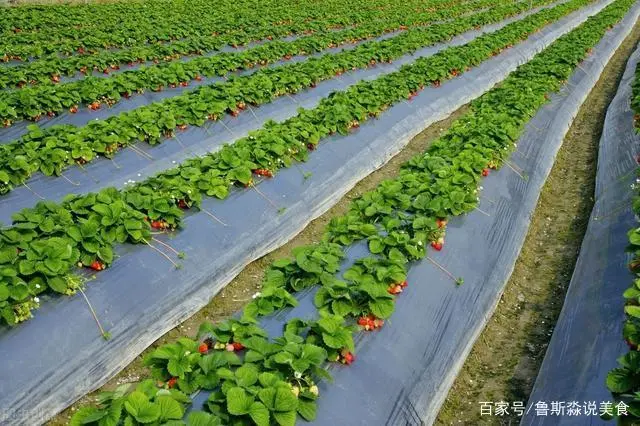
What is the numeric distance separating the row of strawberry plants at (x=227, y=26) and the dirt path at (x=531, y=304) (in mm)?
11022

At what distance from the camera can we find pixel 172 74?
11.3m

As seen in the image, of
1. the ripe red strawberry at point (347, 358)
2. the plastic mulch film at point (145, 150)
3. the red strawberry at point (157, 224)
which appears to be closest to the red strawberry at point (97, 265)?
the red strawberry at point (157, 224)

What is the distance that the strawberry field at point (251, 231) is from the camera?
4.03 metres

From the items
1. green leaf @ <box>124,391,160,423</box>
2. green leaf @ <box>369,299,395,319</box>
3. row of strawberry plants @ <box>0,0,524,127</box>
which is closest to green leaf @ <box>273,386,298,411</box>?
green leaf @ <box>124,391,160,423</box>

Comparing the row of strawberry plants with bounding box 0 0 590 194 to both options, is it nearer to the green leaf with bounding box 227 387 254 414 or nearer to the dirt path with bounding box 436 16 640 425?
the green leaf with bounding box 227 387 254 414

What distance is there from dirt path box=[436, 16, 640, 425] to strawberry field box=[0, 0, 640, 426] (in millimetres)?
326

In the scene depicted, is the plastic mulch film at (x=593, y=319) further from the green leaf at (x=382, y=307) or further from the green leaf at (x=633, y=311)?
the green leaf at (x=382, y=307)

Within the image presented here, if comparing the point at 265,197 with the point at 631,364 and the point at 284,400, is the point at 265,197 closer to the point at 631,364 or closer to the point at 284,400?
the point at 284,400

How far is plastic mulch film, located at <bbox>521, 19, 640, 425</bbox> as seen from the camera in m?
4.20

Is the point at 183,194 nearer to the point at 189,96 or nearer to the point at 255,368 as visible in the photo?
the point at 255,368

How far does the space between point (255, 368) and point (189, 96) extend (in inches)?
298

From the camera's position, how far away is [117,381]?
16.1 ft

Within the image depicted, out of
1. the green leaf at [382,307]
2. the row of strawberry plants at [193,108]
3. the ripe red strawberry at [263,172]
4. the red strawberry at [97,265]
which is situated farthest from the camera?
the ripe red strawberry at [263,172]

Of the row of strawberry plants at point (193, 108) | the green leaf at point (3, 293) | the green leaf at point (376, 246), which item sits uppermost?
the green leaf at point (376, 246)
